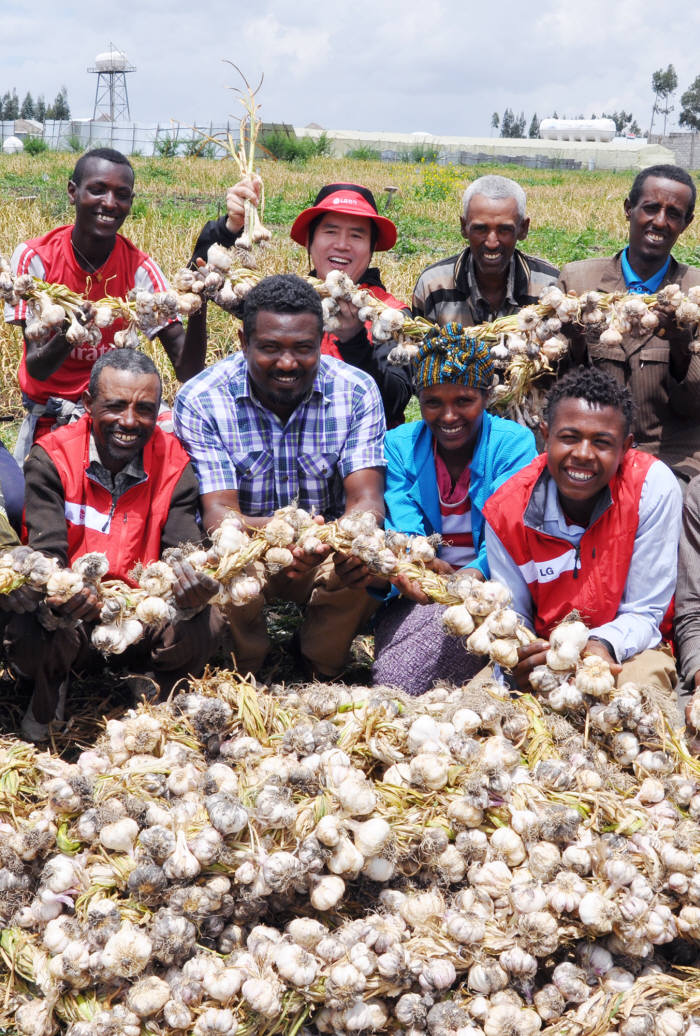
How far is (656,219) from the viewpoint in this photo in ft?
13.0

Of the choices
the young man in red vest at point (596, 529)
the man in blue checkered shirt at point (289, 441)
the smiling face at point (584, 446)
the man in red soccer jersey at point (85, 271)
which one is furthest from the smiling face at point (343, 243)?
the smiling face at point (584, 446)

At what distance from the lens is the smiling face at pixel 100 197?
3951 millimetres

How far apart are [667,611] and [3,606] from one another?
2056 mm

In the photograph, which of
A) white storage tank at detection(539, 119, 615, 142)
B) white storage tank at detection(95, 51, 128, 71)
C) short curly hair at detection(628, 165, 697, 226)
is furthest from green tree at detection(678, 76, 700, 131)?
short curly hair at detection(628, 165, 697, 226)

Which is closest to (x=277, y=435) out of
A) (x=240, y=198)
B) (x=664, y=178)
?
(x=240, y=198)

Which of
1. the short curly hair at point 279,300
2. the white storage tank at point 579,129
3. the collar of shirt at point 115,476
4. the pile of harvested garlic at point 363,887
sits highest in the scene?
the white storage tank at point 579,129

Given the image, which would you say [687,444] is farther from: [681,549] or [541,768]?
[541,768]

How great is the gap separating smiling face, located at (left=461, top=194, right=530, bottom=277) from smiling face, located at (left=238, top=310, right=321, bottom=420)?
111 centimetres

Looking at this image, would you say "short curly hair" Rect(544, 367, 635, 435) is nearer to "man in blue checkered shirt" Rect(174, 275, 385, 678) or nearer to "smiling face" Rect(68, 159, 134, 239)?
"man in blue checkered shirt" Rect(174, 275, 385, 678)

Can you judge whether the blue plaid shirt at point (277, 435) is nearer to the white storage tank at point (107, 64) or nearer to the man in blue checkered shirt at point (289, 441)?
the man in blue checkered shirt at point (289, 441)

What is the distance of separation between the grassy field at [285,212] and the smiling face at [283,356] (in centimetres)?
335

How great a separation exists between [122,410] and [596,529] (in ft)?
5.08

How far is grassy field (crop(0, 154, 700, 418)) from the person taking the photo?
31.1 feet

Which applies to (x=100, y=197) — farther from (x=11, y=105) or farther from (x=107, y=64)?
(x=11, y=105)
